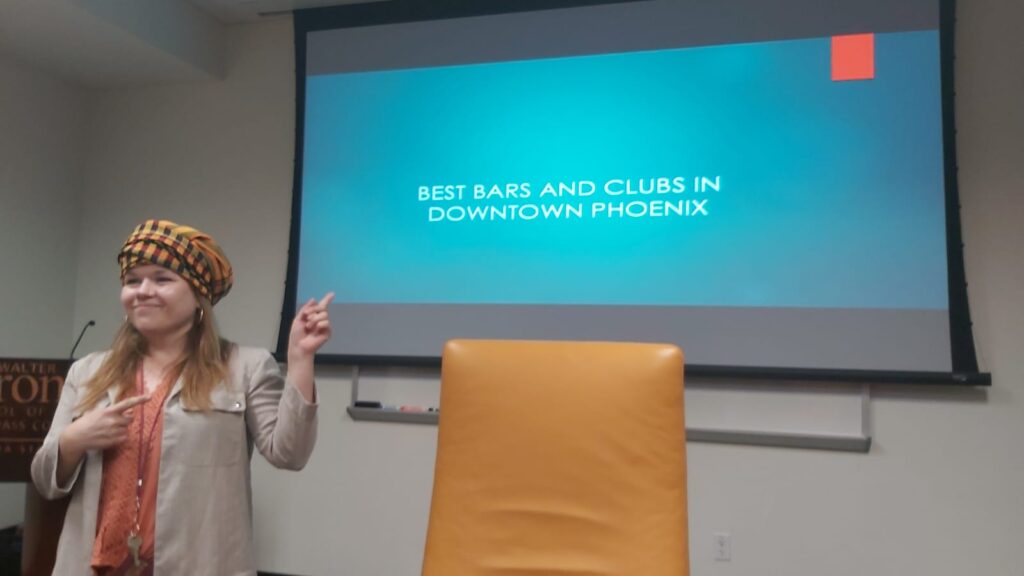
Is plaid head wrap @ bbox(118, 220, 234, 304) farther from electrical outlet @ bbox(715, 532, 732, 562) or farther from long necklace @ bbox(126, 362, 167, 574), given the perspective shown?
electrical outlet @ bbox(715, 532, 732, 562)

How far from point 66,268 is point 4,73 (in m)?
0.90

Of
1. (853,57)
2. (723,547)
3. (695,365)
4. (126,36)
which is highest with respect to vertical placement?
(126,36)

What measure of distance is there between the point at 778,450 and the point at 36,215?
10.9 ft

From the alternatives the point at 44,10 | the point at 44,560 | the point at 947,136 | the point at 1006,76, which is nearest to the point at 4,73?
the point at 44,10

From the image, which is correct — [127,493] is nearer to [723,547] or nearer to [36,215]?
[723,547]

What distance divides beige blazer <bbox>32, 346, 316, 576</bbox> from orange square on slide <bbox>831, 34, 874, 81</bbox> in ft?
6.95

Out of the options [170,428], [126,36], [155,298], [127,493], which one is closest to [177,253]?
[155,298]

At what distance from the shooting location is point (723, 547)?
2.52 metres

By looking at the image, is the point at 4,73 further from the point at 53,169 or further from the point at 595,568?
the point at 595,568

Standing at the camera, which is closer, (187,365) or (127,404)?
(127,404)

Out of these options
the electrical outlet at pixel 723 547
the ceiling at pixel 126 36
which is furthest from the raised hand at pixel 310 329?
the ceiling at pixel 126 36

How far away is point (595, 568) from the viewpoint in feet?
4.15

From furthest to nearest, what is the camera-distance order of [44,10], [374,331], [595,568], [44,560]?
[374,331] → [44,10] → [44,560] → [595,568]

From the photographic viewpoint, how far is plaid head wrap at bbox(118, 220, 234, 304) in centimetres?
140
